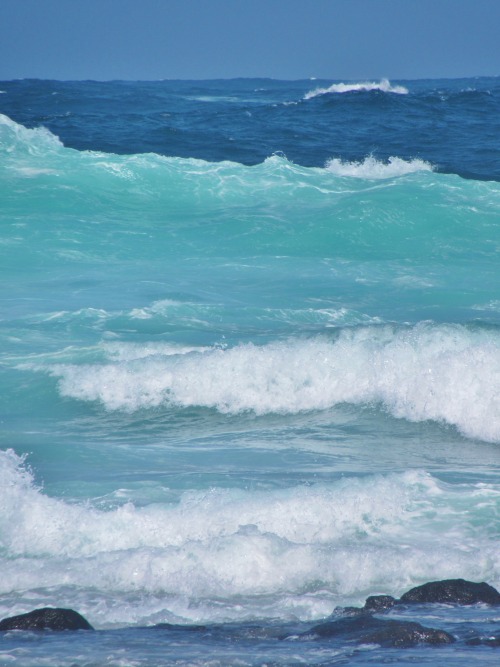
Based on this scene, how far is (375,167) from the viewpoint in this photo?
2545cm

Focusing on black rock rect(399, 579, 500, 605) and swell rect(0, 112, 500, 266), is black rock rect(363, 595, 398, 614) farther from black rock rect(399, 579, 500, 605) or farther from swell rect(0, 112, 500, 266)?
swell rect(0, 112, 500, 266)

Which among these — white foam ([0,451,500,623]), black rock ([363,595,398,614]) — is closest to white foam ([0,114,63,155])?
white foam ([0,451,500,623])

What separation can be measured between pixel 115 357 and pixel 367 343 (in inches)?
140

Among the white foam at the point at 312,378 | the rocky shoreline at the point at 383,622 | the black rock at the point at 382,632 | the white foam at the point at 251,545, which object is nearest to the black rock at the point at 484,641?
the rocky shoreline at the point at 383,622

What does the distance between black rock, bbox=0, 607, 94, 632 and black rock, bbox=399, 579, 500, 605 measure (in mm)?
2136

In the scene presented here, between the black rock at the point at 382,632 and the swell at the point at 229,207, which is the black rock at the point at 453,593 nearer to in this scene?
the black rock at the point at 382,632

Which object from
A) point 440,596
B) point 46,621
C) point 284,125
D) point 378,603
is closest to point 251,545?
point 378,603

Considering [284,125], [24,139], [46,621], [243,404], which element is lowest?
[46,621]

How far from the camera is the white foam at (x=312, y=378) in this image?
10414 mm

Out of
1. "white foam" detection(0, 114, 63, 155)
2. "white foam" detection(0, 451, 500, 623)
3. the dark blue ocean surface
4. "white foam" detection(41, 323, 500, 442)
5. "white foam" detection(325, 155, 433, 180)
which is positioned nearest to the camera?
"white foam" detection(0, 451, 500, 623)

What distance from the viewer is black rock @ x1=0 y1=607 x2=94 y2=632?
505 centimetres

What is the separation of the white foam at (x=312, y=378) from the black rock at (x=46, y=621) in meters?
5.25

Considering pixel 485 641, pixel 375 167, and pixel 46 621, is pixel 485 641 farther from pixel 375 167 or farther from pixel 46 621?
pixel 375 167

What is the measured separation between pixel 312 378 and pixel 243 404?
1.10 meters
